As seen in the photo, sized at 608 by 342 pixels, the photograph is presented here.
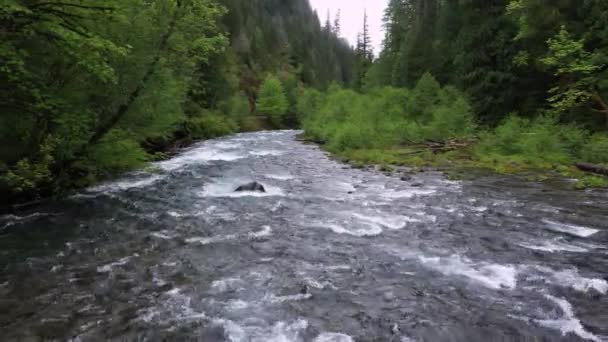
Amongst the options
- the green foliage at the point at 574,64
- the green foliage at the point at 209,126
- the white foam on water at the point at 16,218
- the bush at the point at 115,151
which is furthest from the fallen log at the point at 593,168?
the green foliage at the point at 209,126

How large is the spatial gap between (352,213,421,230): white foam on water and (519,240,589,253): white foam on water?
3.03 m

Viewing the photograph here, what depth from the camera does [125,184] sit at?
57.8 feet

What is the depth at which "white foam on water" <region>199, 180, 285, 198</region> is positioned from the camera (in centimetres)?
1579

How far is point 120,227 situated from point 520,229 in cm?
1052

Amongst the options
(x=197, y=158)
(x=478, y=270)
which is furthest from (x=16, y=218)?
(x=197, y=158)

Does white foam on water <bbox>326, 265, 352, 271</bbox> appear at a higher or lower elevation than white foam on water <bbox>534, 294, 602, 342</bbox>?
lower

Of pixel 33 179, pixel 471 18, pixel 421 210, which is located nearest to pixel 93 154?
pixel 33 179

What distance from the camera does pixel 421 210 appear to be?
13.1 meters

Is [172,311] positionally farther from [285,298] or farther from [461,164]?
[461,164]

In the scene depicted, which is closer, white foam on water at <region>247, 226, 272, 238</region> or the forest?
white foam on water at <region>247, 226, 272, 238</region>

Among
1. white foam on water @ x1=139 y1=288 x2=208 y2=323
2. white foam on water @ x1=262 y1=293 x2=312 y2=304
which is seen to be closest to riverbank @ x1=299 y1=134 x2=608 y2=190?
white foam on water @ x1=262 y1=293 x2=312 y2=304

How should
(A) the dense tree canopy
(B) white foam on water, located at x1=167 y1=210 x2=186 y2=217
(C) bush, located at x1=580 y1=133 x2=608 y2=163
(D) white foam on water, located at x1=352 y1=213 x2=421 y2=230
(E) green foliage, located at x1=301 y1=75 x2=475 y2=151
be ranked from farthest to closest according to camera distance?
(E) green foliage, located at x1=301 y1=75 x2=475 y2=151
(A) the dense tree canopy
(C) bush, located at x1=580 y1=133 x2=608 y2=163
(B) white foam on water, located at x1=167 y1=210 x2=186 y2=217
(D) white foam on water, located at x1=352 y1=213 x2=421 y2=230

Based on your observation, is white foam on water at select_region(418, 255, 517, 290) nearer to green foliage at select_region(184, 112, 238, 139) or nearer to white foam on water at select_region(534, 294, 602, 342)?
white foam on water at select_region(534, 294, 602, 342)

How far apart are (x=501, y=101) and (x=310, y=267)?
24.3 m
